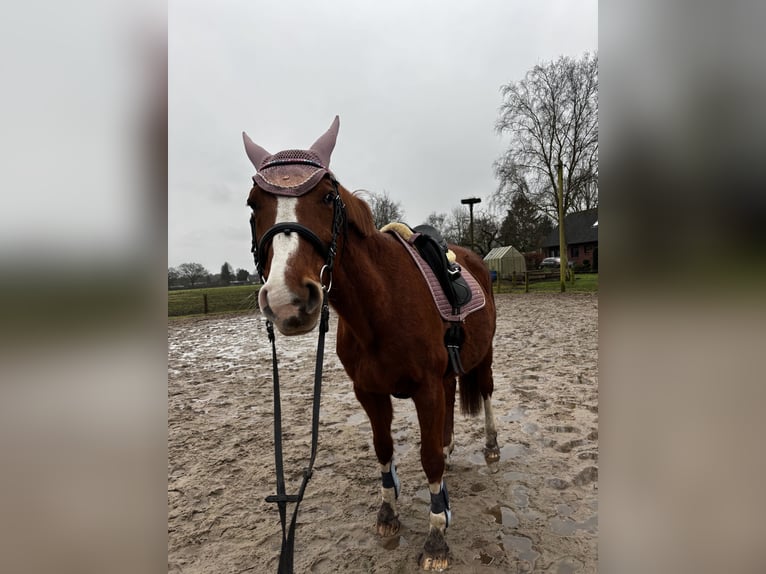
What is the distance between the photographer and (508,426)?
402 centimetres

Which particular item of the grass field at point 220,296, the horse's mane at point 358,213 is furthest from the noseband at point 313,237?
the grass field at point 220,296

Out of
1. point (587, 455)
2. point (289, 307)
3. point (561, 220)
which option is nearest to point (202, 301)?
point (561, 220)

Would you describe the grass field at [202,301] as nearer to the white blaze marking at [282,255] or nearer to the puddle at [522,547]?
the puddle at [522,547]

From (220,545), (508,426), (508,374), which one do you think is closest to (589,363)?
(508,374)

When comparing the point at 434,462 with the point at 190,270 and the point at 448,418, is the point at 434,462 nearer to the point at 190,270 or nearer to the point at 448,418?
the point at 448,418

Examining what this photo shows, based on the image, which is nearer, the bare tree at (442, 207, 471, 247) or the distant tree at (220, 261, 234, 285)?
the distant tree at (220, 261, 234, 285)

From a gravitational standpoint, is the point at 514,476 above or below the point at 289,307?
below

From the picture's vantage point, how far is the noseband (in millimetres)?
1442

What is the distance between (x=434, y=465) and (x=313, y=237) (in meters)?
1.70

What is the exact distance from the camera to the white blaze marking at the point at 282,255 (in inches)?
51.1

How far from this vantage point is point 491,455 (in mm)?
3320

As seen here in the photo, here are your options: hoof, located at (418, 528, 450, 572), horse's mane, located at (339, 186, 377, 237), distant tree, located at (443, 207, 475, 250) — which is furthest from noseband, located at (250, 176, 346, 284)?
distant tree, located at (443, 207, 475, 250)

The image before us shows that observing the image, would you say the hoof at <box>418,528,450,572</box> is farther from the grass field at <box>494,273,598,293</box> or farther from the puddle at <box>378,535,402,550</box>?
the grass field at <box>494,273,598,293</box>
